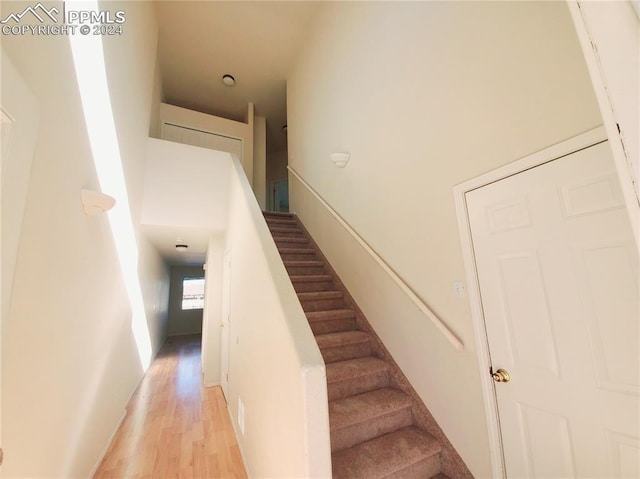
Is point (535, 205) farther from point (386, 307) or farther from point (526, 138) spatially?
point (386, 307)

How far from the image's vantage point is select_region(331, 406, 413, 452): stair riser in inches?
64.2

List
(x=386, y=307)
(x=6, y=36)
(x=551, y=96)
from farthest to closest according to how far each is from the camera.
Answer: (x=386, y=307)
(x=551, y=96)
(x=6, y=36)

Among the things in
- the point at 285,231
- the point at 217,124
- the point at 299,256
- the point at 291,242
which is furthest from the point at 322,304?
the point at 217,124

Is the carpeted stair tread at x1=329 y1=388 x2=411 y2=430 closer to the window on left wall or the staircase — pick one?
the staircase

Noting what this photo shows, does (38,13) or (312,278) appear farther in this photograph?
(312,278)

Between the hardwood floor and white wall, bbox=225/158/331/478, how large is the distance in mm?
203

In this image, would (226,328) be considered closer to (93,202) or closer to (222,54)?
(93,202)

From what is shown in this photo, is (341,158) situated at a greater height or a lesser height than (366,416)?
greater

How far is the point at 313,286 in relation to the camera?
2.97 metres

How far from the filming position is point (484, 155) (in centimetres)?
152

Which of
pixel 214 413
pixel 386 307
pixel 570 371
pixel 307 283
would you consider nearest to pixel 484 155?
pixel 570 371

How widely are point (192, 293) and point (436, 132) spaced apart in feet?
30.8

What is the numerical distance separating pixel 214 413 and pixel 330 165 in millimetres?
3239

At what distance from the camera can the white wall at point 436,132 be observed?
128cm
